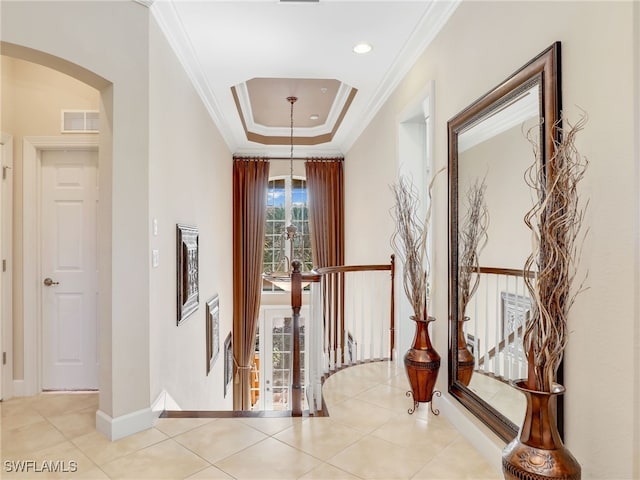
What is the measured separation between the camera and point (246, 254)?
7.00m

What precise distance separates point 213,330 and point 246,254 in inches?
85.5

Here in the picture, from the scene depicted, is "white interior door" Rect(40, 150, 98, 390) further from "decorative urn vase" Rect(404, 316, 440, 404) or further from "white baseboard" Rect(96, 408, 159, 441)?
"decorative urn vase" Rect(404, 316, 440, 404)

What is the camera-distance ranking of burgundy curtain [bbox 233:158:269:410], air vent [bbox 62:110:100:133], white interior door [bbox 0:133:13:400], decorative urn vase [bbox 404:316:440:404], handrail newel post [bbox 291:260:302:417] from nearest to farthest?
decorative urn vase [bbox 404:316:440:404] < handrail newel post [bbox 291:260:302:417] < white interior door [bbox 0:133:13:400] < air vent [bbox 62:110:100:133] < burgundy curtain [bbox 233:158:269:410]

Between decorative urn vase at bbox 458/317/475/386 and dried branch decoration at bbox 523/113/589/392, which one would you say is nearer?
dried branch decoration at bbox 523/113/589/392

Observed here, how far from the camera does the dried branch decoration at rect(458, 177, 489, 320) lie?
2.29 m

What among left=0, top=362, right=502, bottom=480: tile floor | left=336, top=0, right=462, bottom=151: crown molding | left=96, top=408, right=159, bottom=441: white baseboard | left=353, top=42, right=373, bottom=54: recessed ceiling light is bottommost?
left=0, top=362, right=502, bottom=480: tile floor

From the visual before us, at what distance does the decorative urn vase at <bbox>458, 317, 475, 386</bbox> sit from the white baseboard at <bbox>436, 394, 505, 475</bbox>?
→ 20cm

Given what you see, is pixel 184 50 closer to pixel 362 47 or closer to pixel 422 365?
pixel 362 47

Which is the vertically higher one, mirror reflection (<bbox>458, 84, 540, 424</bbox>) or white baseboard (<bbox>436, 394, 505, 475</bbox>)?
mirror reflection (<bbox>458, 84, 540, 424</bbox>)

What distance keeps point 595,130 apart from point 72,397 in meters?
3.72

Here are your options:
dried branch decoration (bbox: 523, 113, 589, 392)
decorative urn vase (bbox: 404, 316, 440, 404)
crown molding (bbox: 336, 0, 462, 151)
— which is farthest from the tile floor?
crown molding (bbox: 336, 0, 462, 151)

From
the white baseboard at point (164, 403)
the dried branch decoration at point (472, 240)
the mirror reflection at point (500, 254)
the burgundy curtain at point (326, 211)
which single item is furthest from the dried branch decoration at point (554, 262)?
the burgundy curtain at point (326, 211)

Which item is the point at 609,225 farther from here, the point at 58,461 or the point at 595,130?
the point at 58,461

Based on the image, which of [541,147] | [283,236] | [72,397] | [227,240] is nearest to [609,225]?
[541,147]
